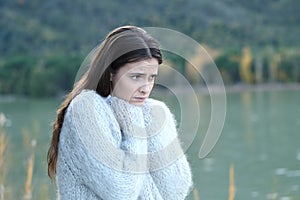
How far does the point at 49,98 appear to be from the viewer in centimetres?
4172

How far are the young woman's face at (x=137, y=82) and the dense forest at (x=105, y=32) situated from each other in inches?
1377

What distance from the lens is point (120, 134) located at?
64.7 inches

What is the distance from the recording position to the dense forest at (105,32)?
142 ft

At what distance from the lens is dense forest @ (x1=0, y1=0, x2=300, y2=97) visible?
43.3 m

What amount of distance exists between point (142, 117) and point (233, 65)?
1724 inches

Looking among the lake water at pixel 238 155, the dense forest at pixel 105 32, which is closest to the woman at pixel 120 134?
the lake water at pixel 238 155

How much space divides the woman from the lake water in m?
1.45

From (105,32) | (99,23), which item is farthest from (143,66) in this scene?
(99,23)

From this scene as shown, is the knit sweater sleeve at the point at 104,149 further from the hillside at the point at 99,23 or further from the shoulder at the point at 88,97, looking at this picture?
the hillside at the point at 99,23

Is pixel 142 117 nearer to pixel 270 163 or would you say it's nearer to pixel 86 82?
pixel 86 82

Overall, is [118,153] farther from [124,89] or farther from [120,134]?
[124,89]

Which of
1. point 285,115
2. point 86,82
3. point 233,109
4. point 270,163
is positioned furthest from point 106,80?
point 233,109

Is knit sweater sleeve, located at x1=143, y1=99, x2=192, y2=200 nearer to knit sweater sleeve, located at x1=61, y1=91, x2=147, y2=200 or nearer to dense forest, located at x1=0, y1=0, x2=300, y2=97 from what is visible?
knit sweater sleeve, located at x1=61, y1=91, x2=147, y2=200

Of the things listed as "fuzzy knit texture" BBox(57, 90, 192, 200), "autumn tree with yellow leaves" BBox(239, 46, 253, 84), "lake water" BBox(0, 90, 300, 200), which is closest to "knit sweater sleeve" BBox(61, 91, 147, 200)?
"fuzzy knit texture" BBox(57, 90, 192, 200)
